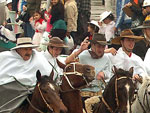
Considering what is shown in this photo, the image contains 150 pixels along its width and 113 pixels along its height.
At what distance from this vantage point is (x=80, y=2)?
16.0 meters

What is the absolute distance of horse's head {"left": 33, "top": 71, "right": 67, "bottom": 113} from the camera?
7.83m

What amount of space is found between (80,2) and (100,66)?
6.39 meters

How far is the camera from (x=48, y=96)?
793cm

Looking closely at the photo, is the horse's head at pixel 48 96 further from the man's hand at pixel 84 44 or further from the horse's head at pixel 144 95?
the man's hand at pixel 84 44

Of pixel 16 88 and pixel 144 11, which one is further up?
pixel 144 11

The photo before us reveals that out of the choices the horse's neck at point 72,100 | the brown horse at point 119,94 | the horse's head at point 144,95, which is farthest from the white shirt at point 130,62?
the brown horse at point 119,94

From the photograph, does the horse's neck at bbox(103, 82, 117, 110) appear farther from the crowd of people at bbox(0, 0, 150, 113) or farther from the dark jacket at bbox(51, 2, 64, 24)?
the dark jacket at bbox(51, 2, 64, 24)

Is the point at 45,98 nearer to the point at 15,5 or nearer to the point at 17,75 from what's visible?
the point at 17,75

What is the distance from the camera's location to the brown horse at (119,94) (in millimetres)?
8070

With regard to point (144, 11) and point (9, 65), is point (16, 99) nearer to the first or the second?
point (9, 65)

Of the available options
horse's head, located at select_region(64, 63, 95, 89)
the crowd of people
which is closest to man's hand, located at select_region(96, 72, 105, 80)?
the crowd of people

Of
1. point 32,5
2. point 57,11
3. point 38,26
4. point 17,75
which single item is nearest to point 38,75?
point 17,75

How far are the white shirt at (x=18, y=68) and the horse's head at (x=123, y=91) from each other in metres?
1.40

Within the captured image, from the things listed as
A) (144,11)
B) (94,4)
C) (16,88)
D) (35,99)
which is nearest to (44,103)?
(35,99)
